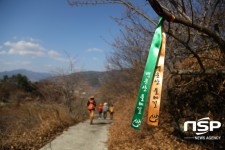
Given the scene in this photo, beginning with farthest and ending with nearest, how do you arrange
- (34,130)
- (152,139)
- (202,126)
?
(34,130)
(152,139)
(202,126)

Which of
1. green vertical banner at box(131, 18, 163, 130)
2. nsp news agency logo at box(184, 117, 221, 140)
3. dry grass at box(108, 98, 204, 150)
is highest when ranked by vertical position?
green vertical banner at box(131, 18, 163, 130)

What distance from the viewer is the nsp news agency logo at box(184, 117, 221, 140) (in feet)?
28.6

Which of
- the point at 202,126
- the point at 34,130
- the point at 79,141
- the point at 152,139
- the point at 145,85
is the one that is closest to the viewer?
the point at 145,85

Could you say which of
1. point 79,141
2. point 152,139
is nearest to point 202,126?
point 152,139

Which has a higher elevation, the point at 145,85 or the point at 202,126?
the point at 145,85

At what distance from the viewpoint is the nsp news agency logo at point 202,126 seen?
28.6 feet

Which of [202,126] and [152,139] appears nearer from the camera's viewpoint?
[202,126]

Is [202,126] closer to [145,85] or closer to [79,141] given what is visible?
[79,141]

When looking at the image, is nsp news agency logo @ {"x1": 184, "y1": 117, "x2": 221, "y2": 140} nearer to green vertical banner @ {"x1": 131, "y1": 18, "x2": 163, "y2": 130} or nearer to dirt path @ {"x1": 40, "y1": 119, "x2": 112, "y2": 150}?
dirt path @ {"x1": 40, "y1": 119, "x2": 112, "y2": 150}

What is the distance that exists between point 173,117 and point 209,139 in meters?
2.19

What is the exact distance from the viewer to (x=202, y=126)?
905cm

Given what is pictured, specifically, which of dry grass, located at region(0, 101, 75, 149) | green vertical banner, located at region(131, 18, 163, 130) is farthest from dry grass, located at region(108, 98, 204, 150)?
green vertical banner, located at region(131, 18, 163, 130)

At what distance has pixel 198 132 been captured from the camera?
905cm

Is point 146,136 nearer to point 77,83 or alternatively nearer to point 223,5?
point 223,5
